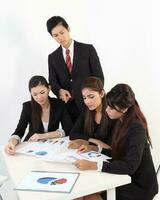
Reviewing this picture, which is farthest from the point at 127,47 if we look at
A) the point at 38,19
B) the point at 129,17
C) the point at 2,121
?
the point at 2,121

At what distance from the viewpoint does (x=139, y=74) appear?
3.58 meters

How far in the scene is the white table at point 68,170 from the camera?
1.60m

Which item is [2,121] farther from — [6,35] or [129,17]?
[129,17]

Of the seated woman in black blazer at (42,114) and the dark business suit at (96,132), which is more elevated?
the seated woman in black blazer at (42,114)

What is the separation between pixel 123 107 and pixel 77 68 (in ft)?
3.21

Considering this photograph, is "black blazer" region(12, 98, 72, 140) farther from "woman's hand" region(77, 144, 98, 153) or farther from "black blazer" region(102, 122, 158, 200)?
"black blazer" region(102, 122, 158, 200)

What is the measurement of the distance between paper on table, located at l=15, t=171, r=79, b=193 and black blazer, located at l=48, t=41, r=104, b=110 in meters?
1.14

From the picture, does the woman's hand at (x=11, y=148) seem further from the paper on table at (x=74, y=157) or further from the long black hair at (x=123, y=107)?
the long black hair at (x=123, y=107)

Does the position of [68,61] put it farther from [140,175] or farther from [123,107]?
[140,175]

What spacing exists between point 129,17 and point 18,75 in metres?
1.26

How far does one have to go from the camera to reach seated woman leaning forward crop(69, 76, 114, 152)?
7.85 ft

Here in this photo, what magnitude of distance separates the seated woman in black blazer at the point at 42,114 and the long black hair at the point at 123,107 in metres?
0.71

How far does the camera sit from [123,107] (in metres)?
1.96

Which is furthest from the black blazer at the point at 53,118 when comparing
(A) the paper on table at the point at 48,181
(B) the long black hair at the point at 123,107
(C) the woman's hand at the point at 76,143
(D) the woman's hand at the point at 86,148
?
(A) the paper on table at the point at 48,181
